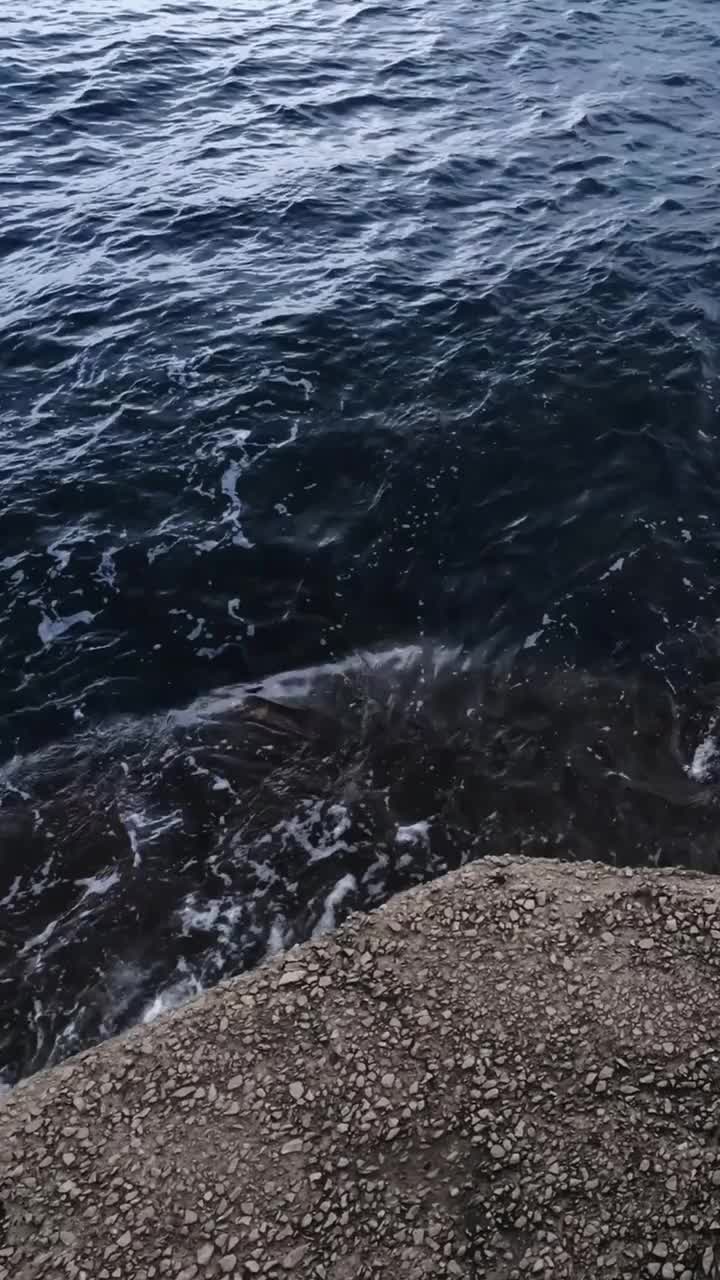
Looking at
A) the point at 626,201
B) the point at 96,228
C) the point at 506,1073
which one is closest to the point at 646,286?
the point at 626,201

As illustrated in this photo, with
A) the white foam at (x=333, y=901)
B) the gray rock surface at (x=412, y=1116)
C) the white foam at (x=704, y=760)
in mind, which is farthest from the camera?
the white foam at (x=704, y=760)

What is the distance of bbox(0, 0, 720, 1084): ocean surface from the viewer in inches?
468

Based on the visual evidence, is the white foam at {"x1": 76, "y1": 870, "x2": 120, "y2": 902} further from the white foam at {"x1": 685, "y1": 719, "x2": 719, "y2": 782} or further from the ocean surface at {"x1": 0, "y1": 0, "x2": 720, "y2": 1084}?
the white foam at {"x1": 685, "y1": 719, "x2": 719, "y2": 782}

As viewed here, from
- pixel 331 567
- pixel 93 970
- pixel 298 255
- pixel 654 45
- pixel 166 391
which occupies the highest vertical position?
pixel 654 45

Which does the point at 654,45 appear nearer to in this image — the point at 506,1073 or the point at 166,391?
the point at 166,391

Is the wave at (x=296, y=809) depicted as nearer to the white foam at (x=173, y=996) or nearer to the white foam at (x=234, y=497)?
the white foam at (x=173, y=996)

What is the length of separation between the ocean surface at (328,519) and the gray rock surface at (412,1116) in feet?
4.67

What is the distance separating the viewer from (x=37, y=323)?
816 inches

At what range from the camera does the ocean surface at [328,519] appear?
11.9 m

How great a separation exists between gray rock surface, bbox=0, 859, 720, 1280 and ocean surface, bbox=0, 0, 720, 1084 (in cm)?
142

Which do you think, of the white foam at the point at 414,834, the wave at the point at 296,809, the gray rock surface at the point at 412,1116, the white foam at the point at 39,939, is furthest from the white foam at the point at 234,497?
the gray rock surface at the point at 412,1116

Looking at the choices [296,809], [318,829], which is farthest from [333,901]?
[296,809]

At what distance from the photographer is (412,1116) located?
27.5 ft

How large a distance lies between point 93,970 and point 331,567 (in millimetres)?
7942
